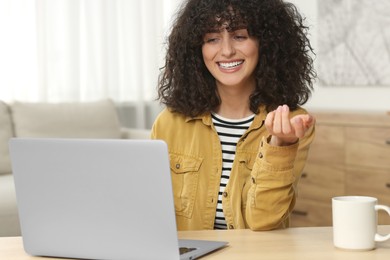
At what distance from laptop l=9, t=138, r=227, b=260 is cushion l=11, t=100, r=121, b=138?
9.89 ft

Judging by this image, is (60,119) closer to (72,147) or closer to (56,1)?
(56,1)

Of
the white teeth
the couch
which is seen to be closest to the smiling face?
the white teeth

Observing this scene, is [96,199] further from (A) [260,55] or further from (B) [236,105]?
(A) [260,55]

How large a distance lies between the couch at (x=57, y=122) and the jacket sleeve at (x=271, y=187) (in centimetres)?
253

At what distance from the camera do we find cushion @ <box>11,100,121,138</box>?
14.7 feet

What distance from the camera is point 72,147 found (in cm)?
142

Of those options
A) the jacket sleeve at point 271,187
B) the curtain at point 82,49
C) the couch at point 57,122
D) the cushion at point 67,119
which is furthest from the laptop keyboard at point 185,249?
the curtain at point 82,49

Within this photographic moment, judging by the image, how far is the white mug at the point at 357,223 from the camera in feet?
4.87

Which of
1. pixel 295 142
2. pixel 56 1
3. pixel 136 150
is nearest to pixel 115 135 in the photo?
pixel 56 1

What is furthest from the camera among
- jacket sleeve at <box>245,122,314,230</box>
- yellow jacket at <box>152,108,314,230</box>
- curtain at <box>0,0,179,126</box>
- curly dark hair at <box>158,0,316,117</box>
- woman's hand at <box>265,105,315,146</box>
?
curtain at <box>0,0,179,126</box>

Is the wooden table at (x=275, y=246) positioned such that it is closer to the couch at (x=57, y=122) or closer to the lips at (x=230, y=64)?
the lips at (x=230, y=64)

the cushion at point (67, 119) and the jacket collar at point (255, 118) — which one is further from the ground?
the jacket collar at point (255, 118)

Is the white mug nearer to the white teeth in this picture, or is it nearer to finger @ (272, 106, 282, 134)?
finger @ (272, 106, 282, 134)

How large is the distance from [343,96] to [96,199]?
11.2 ft
